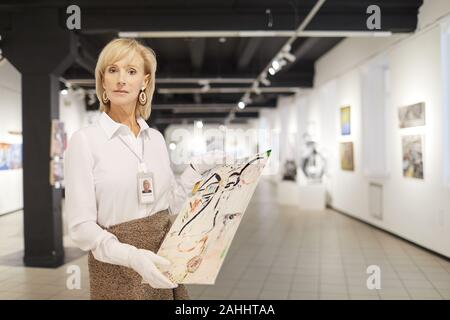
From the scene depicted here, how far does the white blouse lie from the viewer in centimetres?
115

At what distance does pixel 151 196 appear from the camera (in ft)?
4.09

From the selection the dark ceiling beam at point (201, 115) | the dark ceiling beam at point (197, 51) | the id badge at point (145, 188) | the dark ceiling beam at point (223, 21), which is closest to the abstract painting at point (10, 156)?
the dark ceiling beam at point (223, 21)

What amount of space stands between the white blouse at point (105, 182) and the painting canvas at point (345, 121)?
9.75 metres

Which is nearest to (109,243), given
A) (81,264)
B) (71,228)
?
(71,228)

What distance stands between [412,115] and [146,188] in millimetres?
6800

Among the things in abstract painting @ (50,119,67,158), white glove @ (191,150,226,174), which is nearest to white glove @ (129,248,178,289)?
white glove @ (191,150,226,174)

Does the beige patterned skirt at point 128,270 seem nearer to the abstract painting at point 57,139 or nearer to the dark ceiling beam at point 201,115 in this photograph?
the abstract painting at point 57,139

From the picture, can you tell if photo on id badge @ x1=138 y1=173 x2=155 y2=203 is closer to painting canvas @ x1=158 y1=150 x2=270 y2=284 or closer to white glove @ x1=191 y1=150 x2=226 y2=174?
painting canvas @ x1=158 y1=150 x2=270 y2=284

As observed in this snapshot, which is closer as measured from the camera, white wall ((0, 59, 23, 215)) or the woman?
the woman

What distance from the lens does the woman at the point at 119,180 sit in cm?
116

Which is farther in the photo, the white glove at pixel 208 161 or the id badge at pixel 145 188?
the white glove at pixel 208 161

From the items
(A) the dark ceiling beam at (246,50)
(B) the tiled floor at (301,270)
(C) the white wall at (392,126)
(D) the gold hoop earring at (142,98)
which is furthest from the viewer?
(A) the dark ceiling beam at (246,50)

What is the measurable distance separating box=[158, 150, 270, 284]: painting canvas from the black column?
544 centimetres

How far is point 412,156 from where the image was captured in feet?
23.7
